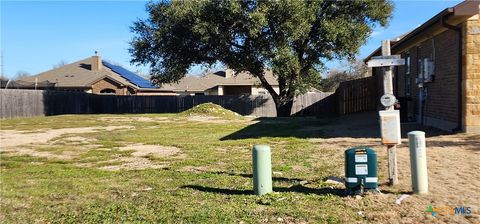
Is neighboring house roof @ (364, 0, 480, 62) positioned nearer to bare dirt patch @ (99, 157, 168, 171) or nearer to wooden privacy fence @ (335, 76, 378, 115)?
bare dirt patch @ (99, 157, 168, 171)

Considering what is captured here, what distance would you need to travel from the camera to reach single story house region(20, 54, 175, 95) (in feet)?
146

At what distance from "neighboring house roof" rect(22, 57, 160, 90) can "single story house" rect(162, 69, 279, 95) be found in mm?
4811

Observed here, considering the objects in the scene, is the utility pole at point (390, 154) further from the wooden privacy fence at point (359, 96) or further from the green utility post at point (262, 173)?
the wooden privacy fence at point (359, 96)

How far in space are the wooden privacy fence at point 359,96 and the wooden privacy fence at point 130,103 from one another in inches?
118

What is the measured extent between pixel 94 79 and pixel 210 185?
132ft

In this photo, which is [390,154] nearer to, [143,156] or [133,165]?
[133,165]

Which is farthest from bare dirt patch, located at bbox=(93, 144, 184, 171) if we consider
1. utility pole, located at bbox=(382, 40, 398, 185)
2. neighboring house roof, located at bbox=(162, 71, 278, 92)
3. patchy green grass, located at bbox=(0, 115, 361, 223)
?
neighboring house roof, located at bbox=(162, 71, 278, 92)

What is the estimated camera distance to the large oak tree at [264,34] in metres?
24.9

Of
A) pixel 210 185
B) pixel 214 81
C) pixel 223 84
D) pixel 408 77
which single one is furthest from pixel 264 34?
pixel 214 81

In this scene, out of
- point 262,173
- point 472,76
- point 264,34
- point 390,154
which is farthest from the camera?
point 264,34

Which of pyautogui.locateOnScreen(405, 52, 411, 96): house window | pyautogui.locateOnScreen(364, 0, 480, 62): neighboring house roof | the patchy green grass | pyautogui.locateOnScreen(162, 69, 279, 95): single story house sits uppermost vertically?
pyautogui.locateOnScreen(162, 69, 279, 95): single story house

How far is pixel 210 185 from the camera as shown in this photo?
710 centimetres

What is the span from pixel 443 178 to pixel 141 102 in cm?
3454

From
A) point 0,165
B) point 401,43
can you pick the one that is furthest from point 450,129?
point 0,165
